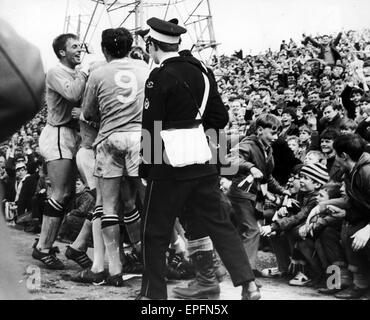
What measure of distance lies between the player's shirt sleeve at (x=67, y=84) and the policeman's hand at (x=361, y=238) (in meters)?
1.48

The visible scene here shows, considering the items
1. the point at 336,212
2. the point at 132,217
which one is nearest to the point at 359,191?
the point at 336,212

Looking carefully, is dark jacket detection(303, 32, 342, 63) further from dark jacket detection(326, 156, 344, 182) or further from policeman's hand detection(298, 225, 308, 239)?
policeman's hand detection(298, 225, 308, 239)

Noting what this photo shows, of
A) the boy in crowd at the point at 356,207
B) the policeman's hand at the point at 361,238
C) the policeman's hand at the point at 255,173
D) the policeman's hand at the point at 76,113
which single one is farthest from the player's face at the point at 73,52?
the policeman's hand at the point at 361,238

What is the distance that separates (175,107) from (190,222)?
1.74 ft

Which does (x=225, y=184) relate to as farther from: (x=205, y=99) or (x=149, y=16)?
(x=149, y=16)

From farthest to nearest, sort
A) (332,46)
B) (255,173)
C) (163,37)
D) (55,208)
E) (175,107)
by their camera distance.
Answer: (332,46) → (55,208) → (255,173) → (163,37) → (175,107)

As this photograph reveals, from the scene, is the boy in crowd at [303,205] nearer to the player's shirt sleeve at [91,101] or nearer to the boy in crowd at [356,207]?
the boy in crowd at [356,207]

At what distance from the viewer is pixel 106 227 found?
3699 mm

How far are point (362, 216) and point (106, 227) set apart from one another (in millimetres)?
1217

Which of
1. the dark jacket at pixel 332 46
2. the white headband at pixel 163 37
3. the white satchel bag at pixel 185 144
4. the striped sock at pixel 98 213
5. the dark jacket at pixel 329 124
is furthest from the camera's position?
the dark jacket at pixel 332 46

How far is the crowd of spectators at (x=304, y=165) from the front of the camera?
3.59 metres

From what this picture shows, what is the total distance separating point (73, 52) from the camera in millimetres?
3795

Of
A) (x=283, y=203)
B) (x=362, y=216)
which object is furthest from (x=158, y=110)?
(x=362, y=216)

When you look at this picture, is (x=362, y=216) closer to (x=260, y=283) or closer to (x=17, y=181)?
(x=260, y=283)
